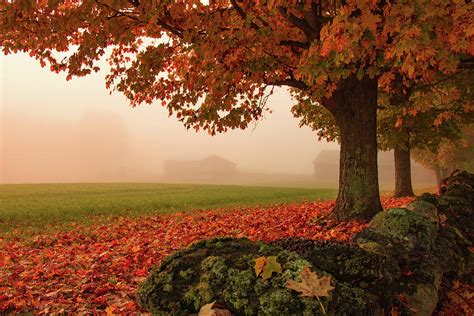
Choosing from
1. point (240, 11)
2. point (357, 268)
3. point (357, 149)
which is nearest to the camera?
point (357, 268)

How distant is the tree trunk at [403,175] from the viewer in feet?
74.4

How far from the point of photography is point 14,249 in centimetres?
1106

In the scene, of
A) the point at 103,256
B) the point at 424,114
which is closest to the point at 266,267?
the point at 103,256

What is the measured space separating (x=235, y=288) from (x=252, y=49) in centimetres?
833

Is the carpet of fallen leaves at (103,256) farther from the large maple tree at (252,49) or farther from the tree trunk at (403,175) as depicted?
the tree trunk at (403,175)

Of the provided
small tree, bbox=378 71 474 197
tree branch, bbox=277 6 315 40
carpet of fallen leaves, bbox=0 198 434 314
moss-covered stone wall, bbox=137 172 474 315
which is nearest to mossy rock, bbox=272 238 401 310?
moss-covered stone wall, bbox=137 172 474 315

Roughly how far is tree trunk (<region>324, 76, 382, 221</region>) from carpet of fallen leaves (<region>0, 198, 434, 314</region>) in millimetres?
630

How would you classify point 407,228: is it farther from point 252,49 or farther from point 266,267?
point 252,49

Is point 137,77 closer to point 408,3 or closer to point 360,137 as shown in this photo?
point 360,137

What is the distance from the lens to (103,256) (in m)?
8.85

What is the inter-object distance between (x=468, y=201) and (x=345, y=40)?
563 centimetres

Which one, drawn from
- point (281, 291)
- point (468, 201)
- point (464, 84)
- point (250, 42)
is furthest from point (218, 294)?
point (464, 84)

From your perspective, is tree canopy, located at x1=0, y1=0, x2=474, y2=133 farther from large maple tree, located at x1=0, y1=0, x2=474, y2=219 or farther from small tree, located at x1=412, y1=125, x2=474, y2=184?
small tree, located at x1=412, y1=125, x2=474, y2=184

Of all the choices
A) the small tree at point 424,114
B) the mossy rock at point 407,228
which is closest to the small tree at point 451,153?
the small tree at point 424,114
